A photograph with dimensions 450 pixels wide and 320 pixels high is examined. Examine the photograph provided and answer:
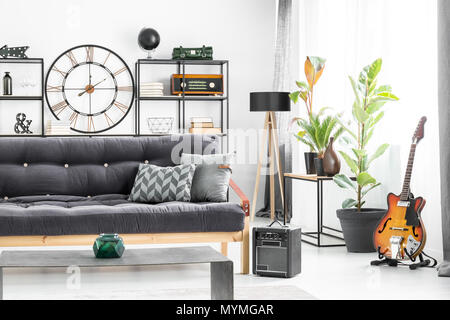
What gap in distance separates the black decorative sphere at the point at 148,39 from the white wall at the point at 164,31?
20 centimetres

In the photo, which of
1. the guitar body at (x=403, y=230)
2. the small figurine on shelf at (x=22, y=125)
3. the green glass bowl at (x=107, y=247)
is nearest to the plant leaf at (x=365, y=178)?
the guitar body at (x=403, y=230)

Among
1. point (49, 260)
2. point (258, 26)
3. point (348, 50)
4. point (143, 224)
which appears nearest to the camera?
point (49, 260)

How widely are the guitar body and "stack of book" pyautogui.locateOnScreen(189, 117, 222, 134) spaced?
8.99 feet

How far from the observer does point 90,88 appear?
21.8 feet

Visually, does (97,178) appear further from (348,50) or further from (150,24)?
(150,24)

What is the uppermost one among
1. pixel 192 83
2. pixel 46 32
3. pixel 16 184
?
pixel 46 32

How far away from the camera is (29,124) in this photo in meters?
6.53

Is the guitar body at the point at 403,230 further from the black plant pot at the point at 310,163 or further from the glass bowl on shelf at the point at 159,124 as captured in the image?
the glass bowl on shelf at the point at 159,124

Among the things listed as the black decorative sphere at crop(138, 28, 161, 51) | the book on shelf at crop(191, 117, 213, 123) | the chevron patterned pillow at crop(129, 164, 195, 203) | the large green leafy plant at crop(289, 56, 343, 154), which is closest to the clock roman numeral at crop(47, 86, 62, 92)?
the black decorative sphere at crop(138, 28, 161, 51)

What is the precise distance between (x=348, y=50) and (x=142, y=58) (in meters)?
2.29

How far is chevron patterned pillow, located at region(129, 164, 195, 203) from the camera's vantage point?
4219mm

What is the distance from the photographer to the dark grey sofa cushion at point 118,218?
144 inches
